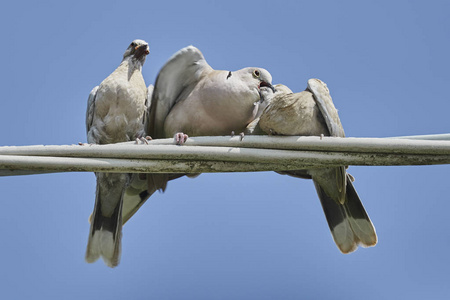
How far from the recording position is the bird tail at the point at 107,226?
5.41 m

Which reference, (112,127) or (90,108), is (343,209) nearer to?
(112,127)

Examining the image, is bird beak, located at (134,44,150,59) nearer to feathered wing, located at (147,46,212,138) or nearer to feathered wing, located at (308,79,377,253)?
feathered wing, located at (147,46,212,138)

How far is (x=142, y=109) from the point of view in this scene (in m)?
5.74

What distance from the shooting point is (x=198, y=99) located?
561cm

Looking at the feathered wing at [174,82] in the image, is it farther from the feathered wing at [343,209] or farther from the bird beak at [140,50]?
the feathered wing at [343,209]

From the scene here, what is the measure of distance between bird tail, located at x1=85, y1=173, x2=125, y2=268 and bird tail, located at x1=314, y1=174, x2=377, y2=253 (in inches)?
76.6

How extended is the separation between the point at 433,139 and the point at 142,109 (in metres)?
2.82

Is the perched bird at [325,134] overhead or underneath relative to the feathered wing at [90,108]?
underneath

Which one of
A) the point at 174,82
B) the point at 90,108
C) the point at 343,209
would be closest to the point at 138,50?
the point at 174,82

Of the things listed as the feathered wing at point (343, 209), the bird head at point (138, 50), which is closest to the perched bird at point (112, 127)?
the bird head at point (138, 50)

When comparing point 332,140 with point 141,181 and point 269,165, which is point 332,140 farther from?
point 141,181

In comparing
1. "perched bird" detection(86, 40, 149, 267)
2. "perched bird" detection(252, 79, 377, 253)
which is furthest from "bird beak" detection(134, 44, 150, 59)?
"perched bird" detection(252, 79, 377, 253)

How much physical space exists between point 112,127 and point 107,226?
94 centimetres

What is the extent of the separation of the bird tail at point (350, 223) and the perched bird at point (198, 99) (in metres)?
1.14
